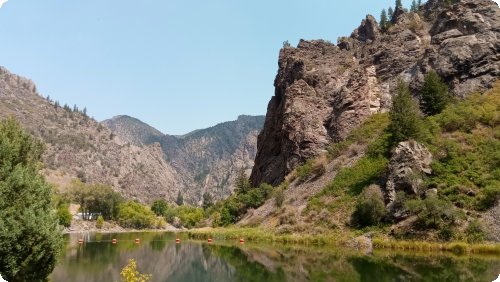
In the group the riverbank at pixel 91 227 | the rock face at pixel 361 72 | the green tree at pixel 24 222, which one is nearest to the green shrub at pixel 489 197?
the rock face at pixel 361 72

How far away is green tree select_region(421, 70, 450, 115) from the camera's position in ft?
226

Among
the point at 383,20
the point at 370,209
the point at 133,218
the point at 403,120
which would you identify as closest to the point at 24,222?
the point at 370,209

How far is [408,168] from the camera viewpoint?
52000mm

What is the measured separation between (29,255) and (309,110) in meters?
79.9

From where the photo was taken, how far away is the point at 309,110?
310ft

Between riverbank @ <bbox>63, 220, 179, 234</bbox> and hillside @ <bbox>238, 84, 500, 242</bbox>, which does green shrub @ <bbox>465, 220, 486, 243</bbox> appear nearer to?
hillside @ <bbox>238, 84, 500, 242</bbox>

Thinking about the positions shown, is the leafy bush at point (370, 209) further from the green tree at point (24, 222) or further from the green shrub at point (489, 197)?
the green tree at point (24, 222)

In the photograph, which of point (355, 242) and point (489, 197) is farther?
point (355, 242)

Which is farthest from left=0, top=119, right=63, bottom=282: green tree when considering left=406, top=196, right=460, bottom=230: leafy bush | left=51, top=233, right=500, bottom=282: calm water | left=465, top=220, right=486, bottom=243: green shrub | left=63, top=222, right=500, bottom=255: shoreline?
left=465, top=220, right=486, bottom=243: green shrub

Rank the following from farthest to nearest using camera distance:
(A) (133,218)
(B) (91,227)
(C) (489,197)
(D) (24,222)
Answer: (A) (133,218) → (B) (91,227) → (C) (489,197) → (D) (24,222)

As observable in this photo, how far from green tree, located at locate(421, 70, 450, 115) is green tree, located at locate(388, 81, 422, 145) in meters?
8.75

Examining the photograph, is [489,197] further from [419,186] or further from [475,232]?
[419,186]

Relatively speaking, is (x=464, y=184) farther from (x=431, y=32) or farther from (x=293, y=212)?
(x=431, y=32)

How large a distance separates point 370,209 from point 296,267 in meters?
18.8
